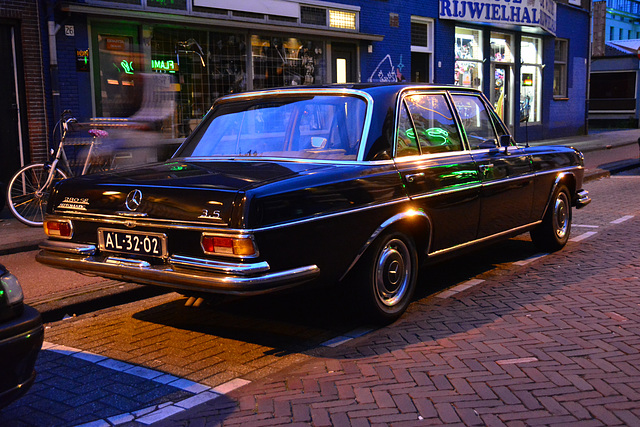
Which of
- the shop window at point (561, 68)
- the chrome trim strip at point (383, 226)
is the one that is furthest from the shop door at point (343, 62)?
the shop window at point (561, 68)

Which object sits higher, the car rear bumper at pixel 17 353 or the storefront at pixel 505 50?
the storefront at pixel 505 50

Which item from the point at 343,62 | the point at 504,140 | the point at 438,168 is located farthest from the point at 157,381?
the point at 343,62

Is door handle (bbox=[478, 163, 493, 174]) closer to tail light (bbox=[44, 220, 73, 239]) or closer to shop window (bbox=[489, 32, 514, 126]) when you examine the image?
tail light (bbox=[44, 220, 73, 239])

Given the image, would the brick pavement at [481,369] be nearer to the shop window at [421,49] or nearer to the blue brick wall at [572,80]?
the shop window at [421,49]

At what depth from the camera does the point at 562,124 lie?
26953 millimetres

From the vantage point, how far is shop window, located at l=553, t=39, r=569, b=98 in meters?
26.9

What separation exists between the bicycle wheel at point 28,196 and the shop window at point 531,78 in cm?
1848

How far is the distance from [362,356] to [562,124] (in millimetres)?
24576

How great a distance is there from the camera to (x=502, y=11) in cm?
2169

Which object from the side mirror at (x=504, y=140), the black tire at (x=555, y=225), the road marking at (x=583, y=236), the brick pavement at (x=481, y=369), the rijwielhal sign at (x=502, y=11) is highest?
the rijwielhal sign at (x=502, y=11)

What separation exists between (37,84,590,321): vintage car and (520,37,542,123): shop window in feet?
63.3

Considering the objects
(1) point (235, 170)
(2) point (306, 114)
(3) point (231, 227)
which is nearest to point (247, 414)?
(3) point (231, 227)

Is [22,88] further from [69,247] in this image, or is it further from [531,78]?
[531,78]

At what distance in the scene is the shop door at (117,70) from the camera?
1212 centimetres
